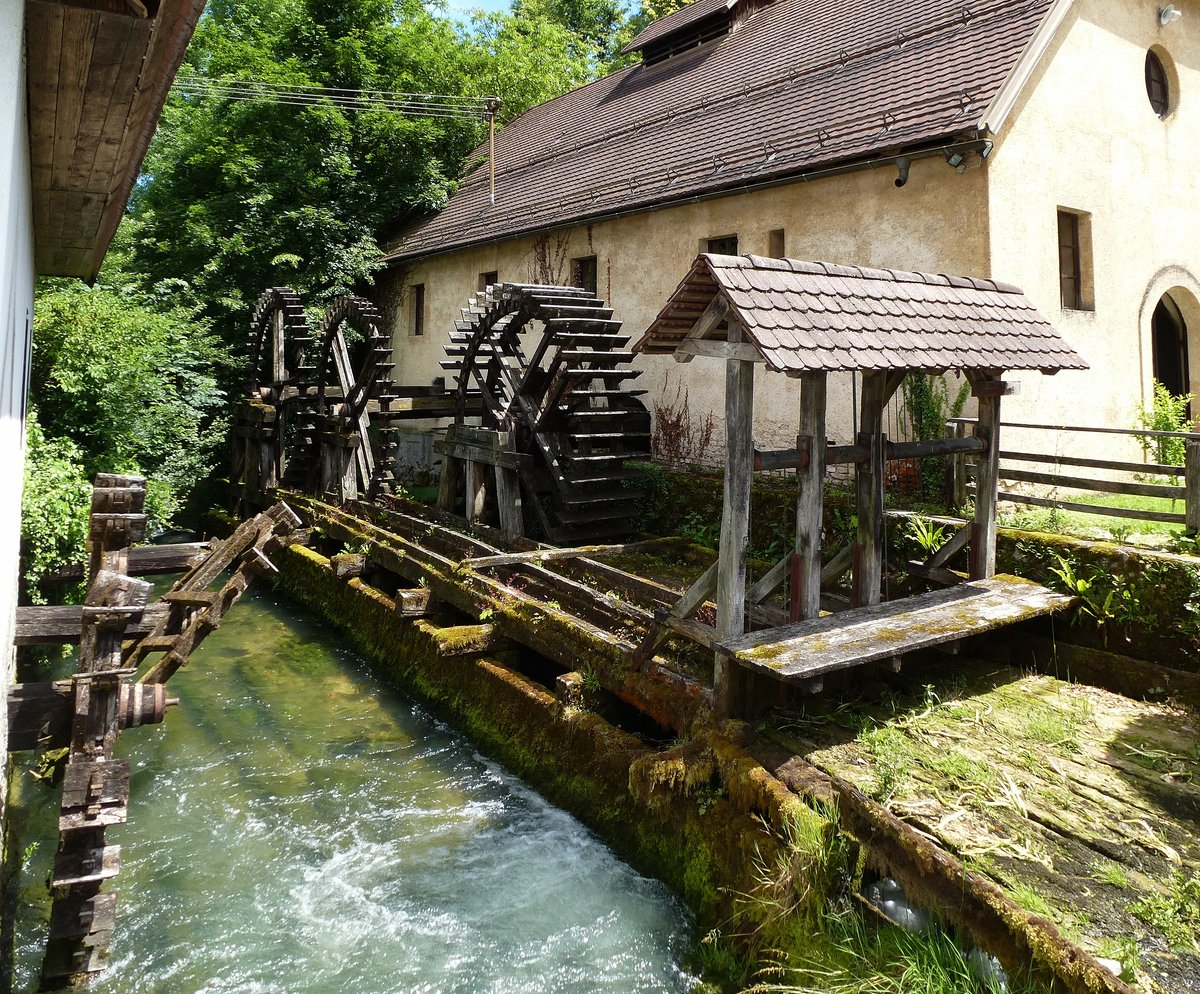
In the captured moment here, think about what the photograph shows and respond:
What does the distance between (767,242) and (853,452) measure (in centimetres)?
536

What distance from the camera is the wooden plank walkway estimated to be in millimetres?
4664

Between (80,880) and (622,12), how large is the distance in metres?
36.4

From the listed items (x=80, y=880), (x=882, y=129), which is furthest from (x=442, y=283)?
(x=80, y=880)

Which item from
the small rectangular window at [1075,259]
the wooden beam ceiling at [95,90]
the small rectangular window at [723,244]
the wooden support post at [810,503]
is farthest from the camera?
the small rectangular window at [723,244]

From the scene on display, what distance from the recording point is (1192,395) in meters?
10.3

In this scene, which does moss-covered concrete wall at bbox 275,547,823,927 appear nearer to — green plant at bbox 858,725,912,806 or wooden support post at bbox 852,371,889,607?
green plant at bbox 858,725,912,806

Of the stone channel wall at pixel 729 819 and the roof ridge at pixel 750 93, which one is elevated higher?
the roof ridge at pixel 750 93

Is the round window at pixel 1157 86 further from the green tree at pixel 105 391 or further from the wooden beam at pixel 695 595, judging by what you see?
the green tree at pixel 105 391

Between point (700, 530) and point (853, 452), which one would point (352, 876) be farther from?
point (700, 530)

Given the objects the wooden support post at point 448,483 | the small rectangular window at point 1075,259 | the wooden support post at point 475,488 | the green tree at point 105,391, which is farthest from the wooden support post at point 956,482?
the green tree at point 105,391

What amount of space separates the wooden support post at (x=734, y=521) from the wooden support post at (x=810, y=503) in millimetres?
410

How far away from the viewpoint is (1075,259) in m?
9.29

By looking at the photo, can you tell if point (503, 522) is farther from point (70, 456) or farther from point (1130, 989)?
point (1130, 989)

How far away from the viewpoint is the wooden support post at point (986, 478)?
6.13 meters
